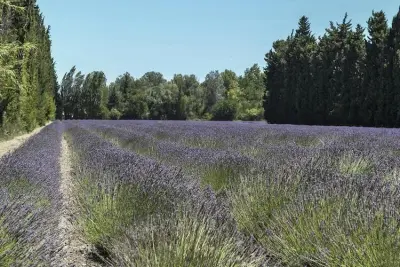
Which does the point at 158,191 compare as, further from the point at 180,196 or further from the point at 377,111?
the point at 377,111

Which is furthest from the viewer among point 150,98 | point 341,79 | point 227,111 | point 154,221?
point 150,98

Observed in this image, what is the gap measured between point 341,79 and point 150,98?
135 feet

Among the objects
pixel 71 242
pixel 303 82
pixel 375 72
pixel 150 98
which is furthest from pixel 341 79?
pixel 150 98

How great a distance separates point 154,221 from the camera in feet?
9.26

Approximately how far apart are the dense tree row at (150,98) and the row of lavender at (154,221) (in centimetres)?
5528

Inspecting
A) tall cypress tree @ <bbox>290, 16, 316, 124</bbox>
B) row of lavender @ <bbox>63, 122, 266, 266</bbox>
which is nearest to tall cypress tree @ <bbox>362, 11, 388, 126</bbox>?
tall cypress tree @ <bbox>290, 16, 316, 124</bbox>

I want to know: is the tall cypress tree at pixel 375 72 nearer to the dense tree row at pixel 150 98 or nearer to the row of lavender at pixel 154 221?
the row of lavender at pixel 154 221

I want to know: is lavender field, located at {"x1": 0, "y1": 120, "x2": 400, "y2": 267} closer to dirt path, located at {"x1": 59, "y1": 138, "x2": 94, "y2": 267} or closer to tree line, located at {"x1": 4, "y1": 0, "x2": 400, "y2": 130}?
dirt path, located at {"x1": 59, "y1": 138, "x2": 94, "y2": 267}

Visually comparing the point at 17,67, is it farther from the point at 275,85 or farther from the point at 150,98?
the point at 150,98

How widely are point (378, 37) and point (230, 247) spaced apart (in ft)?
87.2

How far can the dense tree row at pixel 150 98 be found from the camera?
2554 inches

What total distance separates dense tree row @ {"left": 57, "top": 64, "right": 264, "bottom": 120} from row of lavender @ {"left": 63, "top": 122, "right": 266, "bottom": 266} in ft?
181

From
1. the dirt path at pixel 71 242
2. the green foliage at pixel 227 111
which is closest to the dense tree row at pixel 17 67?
the dirt path at pixel 71 242

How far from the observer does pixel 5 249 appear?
1.95 m
